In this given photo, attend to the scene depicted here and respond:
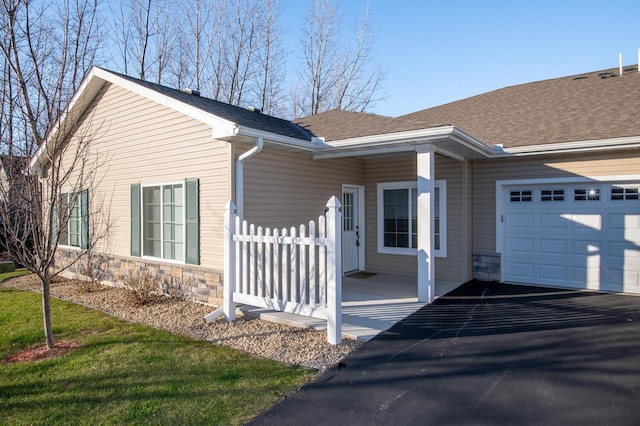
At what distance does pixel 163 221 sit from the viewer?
6.92 meters

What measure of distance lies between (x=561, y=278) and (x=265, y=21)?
17217 millimetres

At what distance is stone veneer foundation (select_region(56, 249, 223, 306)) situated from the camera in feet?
20.0

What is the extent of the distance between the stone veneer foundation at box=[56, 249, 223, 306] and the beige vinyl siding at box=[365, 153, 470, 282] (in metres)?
3.95

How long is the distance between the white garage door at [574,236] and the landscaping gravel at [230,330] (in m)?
4.92

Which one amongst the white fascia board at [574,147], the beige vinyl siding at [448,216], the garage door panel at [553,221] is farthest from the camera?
the beige vinyl siding at [448,216]

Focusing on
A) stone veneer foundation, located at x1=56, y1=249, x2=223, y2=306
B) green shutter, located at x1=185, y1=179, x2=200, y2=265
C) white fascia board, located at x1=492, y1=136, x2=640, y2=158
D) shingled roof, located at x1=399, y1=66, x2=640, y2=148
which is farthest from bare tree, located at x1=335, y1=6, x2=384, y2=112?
green shutter, located at x1=185, y1=179, x2=200, y2=265

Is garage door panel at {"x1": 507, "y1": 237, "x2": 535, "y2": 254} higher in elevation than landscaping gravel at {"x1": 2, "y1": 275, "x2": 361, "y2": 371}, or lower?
higher

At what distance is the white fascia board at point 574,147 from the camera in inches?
253

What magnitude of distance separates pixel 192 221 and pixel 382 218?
4.19 metres

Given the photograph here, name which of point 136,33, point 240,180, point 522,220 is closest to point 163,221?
point 240,180

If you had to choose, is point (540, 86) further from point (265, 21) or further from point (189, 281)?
point (265, 21)

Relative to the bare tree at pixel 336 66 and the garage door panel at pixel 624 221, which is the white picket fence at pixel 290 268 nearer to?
the garage door panel at pixel 624 221

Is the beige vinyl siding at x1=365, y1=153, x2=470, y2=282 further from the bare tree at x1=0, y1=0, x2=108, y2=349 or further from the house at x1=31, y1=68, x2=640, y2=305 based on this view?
the bare tree at x1=0, y1=0, x2=108, y2=349

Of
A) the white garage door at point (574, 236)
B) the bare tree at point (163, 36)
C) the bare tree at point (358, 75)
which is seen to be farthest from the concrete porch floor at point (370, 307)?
the bare tree at point (163, 36)
